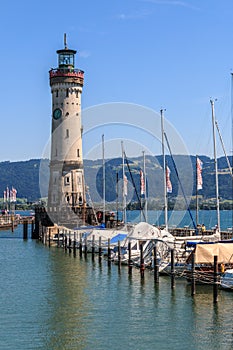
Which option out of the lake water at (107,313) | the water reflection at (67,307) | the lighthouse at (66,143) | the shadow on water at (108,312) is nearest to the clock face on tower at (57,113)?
the lighthouse at (66,143)

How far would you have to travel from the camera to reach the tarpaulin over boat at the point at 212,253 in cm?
4894

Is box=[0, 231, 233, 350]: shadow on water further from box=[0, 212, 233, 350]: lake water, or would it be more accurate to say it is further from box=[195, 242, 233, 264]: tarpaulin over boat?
box=[195, 242, 233, 264]: tarpaulin over boat

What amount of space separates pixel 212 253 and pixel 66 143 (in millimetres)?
60438

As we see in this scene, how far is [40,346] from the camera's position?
3338cm

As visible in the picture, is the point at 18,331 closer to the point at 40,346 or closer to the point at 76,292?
the point at 40,346

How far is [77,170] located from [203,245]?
2353 inches

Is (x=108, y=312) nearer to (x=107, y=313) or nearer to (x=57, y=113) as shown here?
(x=107, y=313)

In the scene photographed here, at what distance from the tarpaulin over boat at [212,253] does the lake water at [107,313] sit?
2.17 meters

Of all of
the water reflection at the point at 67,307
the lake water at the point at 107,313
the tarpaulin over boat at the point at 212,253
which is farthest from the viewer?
the tarpaulin over boat at the point at 212,253

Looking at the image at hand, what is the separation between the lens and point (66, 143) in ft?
350

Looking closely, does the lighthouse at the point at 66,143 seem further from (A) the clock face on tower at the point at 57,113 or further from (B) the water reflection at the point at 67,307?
(B) the water reflection at the point at 67,307

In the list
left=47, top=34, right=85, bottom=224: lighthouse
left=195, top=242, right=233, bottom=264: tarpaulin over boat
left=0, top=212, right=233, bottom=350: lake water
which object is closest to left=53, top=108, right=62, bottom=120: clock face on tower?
left=47, top=34, right=85, bottom=224: lighthouse

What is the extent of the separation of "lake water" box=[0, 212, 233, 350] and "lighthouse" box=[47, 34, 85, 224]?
46225 millimetres

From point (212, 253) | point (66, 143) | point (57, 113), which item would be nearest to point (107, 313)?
point (212, 253)
